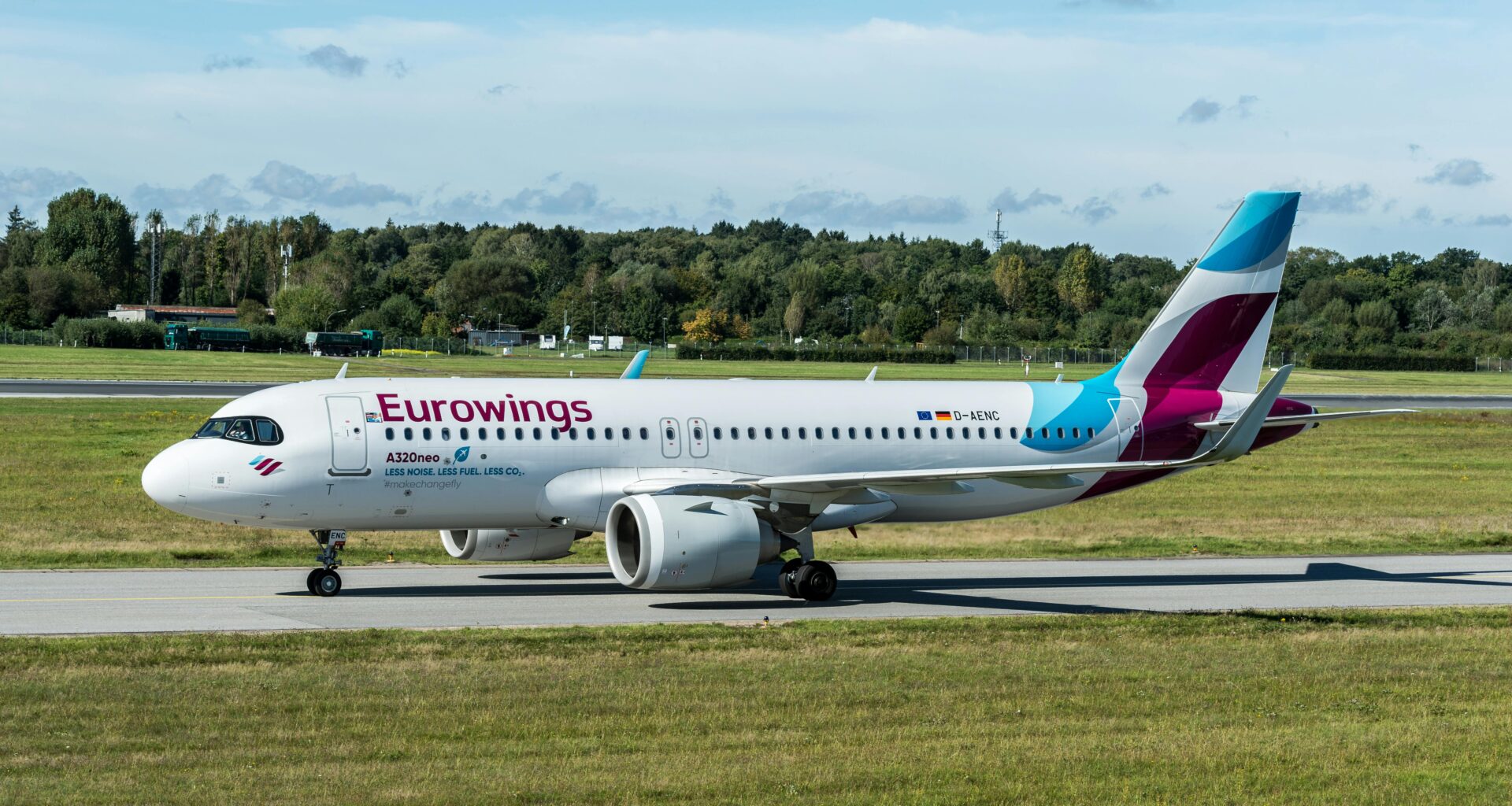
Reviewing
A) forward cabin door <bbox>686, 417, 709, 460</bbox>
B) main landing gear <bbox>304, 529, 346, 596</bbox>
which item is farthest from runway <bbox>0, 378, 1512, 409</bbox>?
forward cabin door <bbox>686, 417, 709, 460</bbox>

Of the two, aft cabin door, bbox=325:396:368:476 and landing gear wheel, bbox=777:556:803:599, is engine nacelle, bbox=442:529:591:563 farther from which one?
landing gear wheel, bbox=777:556:803:599

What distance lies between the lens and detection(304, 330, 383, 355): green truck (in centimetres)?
13800

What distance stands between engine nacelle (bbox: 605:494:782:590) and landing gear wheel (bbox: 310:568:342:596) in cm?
458

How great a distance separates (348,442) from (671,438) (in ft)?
18.1

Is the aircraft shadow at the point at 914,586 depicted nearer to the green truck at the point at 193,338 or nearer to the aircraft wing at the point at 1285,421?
the aircraft wing at the point at 1285,421

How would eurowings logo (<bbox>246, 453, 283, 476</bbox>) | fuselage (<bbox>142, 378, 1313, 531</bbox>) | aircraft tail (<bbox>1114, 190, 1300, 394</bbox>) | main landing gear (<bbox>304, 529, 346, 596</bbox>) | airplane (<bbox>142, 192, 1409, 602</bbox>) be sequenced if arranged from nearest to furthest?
1. eurowings logo (<bbox>246, 453, 283, 476</bbox>)
2. airplane (<bbox>142, 192, 1409, 602</bbox>)
3. fuselage (<bbox>142, 378, 1313, 531</bbox>)
4. main landing gear (<bbox>304, 529, 346, 596</bbox>)
5. aircraft tail (<bbox>1114, 190, 1300, 394</bbox>)

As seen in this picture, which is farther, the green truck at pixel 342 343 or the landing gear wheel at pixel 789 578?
the green truck at pixel 342 343

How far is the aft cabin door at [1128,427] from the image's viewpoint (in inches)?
1241

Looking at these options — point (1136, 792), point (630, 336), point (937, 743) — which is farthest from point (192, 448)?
point (630, 336)

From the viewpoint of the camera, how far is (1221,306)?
106 feet

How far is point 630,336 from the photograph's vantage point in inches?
7357

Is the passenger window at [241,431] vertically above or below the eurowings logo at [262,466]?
above

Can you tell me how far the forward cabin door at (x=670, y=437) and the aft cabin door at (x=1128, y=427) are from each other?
29.7ft

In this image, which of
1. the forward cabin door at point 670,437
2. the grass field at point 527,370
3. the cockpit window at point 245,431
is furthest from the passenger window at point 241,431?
the grass field at point 527,370
